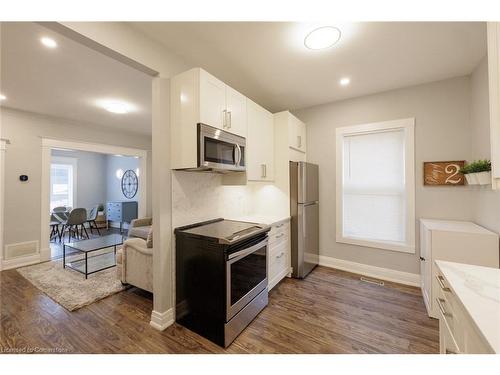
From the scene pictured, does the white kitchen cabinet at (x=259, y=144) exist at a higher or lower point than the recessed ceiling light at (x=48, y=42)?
lower

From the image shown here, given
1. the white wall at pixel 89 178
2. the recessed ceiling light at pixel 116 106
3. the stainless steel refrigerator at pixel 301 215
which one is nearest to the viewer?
the stainless steel refrigerator at pixel 301 215

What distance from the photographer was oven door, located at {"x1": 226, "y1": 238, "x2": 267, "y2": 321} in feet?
5.57

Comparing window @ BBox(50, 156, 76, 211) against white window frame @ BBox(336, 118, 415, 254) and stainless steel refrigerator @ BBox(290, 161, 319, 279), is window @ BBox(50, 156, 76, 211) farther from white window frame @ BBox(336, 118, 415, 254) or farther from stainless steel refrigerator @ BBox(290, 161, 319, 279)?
white window frame @ BBox(336, 118, 415, 254)

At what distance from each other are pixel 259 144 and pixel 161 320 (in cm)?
215

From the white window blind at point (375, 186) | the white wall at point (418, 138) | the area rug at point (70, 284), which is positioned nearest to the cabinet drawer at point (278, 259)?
the white wall at point (418, 138)

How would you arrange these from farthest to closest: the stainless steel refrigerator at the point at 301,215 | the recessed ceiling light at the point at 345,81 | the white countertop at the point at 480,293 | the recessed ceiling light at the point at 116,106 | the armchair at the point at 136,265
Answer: the recessed ceiling light at the point at 116,106, the stainless steel refrigerator at the point at 301,215, the recessed ceiling light at the point at 345,81, the armchair at the point at 136,265, the white countertop at the point at 480,293

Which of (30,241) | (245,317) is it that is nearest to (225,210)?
(245,317)

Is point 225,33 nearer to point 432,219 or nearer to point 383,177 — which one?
point 383,177

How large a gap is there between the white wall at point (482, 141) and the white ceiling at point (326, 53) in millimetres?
209

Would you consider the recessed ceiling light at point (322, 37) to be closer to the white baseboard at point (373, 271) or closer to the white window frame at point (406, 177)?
the white window frame at point (406, 177)

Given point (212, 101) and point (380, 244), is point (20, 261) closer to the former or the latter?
point (212, 101)

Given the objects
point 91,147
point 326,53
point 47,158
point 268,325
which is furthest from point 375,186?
point 47,158

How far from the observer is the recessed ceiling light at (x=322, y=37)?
1743 millimetres

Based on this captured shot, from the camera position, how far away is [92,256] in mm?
3768
